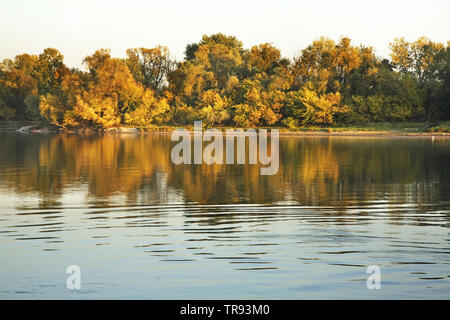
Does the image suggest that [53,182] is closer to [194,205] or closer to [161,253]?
[194,205]

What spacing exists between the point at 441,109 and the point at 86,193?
6666 centimetres

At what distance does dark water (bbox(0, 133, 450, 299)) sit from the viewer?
29.1ft

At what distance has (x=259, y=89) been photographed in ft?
277

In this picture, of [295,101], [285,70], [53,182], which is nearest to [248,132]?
[295,101]

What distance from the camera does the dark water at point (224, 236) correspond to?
888 cm

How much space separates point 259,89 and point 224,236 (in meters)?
73.2

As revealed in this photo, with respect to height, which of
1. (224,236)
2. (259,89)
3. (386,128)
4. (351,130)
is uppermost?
(259,89)

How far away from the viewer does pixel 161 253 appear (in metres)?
10.8

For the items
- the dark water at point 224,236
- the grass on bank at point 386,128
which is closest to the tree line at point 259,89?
the grass on bank at point 386,128

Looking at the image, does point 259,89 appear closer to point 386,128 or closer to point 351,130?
point 351,130

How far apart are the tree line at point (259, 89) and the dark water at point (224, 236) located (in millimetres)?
55966

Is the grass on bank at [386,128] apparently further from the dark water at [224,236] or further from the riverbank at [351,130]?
the dark water at [224,236]

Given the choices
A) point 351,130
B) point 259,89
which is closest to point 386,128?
point 351,130

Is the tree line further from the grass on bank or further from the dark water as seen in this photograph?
the dark water
